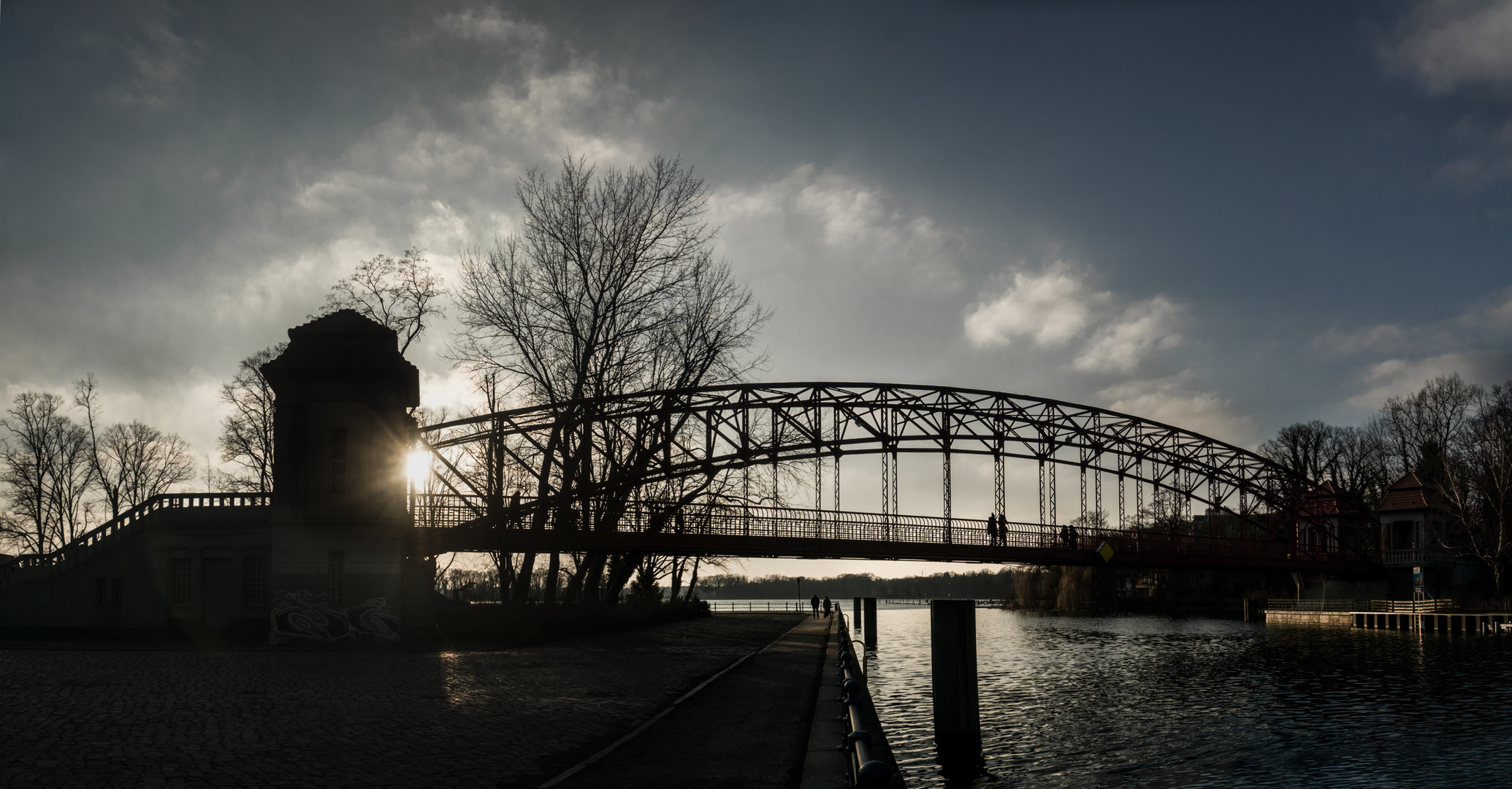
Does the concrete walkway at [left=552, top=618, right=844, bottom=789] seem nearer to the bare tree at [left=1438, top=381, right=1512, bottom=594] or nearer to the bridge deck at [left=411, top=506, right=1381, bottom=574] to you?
the bridge deck at [left=411, top=506, right=1381, bottom=574]

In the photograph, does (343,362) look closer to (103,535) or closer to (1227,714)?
(103,535)

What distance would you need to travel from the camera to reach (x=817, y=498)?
136 ft

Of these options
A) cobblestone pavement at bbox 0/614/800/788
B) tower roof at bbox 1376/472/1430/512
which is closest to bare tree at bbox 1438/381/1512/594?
tower roof at bbox 1376/472/1430/512

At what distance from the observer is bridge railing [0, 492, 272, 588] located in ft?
121

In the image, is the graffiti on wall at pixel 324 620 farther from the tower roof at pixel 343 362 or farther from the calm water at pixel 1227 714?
the calm water at pixel 1227 714

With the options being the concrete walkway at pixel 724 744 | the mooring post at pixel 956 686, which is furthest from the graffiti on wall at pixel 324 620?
the mooring post at pixel 956 686

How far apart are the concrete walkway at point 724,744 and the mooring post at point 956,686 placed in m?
2.21

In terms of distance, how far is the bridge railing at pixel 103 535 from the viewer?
36.8m

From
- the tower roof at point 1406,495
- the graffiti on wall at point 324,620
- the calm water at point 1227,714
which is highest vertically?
the tower roof at point 1406,495

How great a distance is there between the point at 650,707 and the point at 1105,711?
12202 mm

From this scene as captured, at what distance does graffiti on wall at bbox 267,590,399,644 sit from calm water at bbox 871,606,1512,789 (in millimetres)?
16447

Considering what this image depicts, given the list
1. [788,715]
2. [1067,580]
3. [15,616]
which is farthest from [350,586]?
[1067,580]

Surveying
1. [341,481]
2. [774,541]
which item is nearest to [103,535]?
[341,481]

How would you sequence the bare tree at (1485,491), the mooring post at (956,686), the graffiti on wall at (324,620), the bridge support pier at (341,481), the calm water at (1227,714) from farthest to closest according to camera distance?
the bare tree at (1485,491), the bridge support pier at (341,481), the graffiti on wall at (324,620), the calm water at (1227,714), the mooring post at (956,686)
